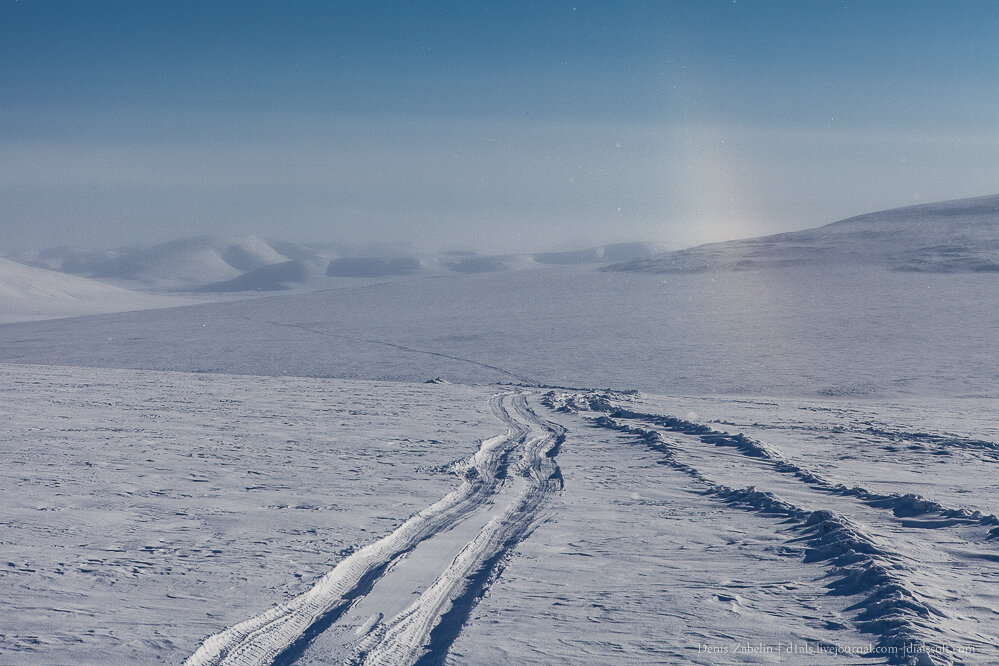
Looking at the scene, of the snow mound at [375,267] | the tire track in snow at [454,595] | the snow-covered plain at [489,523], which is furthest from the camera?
the snow mound at [375,267]

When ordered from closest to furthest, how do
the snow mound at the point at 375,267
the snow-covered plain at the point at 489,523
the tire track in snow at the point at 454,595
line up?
the tire track in snow at the point at 454,595, the snow-covered plain at the point at 489,523, the snow mound at the point at 375,267

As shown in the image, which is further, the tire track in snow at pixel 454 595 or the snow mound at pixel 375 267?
the snow mound at pixel 375 267

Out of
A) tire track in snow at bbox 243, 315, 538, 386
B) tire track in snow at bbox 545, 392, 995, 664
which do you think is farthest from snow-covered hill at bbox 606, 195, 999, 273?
tire track in snow at bbox 545, 392, 995, 664

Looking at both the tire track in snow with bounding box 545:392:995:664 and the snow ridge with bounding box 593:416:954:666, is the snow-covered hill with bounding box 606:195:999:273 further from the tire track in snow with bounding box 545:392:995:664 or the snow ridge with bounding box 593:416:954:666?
the snow ridge with bounding box 593:416:954:666

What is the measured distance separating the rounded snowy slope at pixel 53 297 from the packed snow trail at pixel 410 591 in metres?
59.2

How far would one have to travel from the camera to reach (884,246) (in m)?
54.7

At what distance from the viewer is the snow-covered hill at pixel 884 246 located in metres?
49.0

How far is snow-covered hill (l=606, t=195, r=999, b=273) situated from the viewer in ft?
161

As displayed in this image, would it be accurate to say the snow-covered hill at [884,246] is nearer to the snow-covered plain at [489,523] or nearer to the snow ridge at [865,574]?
the snow-covered plain at [489,523]

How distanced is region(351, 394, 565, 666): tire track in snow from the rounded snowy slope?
196 ft

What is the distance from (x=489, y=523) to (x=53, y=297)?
82.4 meters

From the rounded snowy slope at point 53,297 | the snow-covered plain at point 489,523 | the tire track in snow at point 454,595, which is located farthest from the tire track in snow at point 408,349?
the rounded snowy slope at point 53,297

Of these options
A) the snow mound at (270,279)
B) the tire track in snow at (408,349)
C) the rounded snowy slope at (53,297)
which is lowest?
the tire track in snow at (408,349)

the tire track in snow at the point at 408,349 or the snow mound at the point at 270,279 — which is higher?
the snow mound at the point at 270,279
